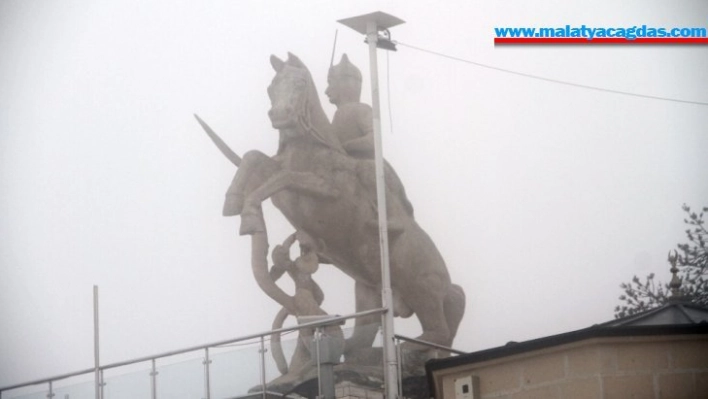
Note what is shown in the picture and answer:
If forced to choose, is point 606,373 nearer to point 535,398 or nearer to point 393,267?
point 535,398

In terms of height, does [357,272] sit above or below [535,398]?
above

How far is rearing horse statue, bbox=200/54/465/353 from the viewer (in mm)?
41250

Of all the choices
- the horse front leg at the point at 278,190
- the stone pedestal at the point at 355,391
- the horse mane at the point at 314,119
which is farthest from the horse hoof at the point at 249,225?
the stone pedestal at the point at 355,391

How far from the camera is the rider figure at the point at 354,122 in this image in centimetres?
4209

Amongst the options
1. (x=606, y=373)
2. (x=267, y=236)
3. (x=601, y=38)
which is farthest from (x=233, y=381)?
(x=601, y=38)

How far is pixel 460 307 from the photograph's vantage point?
140ft

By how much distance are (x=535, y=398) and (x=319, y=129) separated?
9771 millimetres

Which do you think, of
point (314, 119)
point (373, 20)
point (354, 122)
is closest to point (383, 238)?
point (314, 119)

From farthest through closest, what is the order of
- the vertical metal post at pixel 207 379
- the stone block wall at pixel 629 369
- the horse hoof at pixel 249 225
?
the horse hoof at pixel 249 225, the vertical metal post at pixel 207 379, the stone block wall at pixel 629 369

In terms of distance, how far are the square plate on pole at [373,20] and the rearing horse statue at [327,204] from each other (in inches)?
102

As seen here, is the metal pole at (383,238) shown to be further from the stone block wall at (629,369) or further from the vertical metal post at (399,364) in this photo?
the stone block wall at (629,369)

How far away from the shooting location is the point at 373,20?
39.3 meters

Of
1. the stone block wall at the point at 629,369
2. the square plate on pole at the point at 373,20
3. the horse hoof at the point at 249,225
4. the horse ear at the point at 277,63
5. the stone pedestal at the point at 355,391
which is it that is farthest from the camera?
the horse ear at the point at 277,63

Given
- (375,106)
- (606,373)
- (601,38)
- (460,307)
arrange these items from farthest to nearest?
(601,38)
(460,307)
(375,106)
(606,373)
